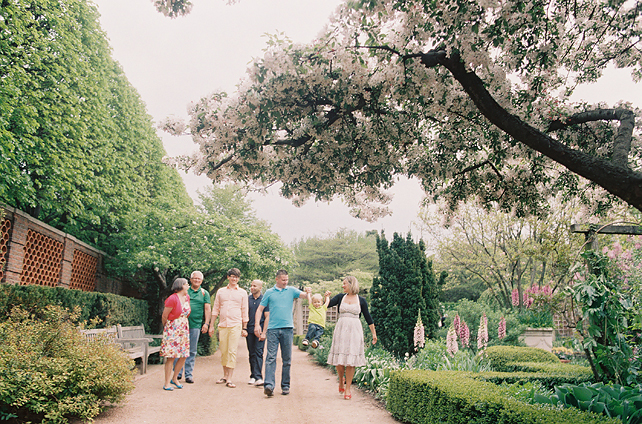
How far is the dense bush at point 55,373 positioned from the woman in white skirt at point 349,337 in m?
2.82

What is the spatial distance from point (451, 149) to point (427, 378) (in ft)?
10.7

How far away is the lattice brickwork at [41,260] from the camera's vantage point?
9.62 m

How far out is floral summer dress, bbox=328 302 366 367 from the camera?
631 centimetres

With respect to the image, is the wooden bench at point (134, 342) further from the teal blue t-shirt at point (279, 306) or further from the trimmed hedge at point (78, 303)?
the teal blue t-shirt at point (279, 306)

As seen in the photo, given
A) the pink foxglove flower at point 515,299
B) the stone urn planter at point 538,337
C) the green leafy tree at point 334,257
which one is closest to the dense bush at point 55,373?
the stone urn planter at point 538,337

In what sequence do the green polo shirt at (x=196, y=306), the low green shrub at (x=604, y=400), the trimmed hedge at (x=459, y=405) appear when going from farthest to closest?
the green polo shirt at (x=196, y=306), the low green shrub at (x=604, y=400), the trimmed hedge at (x=459, y=405)

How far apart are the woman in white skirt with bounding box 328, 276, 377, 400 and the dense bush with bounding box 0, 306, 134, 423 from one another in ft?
9.27

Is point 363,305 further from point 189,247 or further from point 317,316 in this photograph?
point 189,247

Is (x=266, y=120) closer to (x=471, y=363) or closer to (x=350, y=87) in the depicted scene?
(x=350, y=87)

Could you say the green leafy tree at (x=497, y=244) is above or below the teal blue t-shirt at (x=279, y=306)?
above

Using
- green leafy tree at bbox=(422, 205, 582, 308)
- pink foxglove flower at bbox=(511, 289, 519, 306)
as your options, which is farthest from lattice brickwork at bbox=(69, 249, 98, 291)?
pink foxglove flower at bbox=(511, 289, 519, 306)

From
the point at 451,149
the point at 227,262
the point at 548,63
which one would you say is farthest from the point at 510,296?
the point at 548,63

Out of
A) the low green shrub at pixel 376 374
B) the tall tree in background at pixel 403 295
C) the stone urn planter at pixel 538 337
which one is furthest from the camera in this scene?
the stone urn planter at pixel 538 337

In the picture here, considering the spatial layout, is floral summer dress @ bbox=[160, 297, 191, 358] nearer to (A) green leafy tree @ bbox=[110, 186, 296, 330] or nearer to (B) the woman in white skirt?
(B) the woman in white skirt
